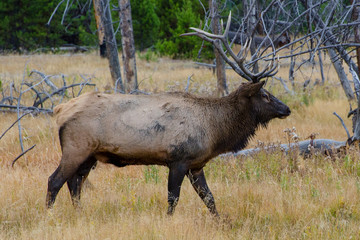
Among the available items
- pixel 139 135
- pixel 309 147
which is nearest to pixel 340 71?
pixel 309 147

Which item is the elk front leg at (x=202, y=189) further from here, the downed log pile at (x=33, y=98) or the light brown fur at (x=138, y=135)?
the downed log pile at (x=33, y=98)

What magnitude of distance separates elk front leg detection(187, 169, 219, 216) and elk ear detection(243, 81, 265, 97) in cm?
106

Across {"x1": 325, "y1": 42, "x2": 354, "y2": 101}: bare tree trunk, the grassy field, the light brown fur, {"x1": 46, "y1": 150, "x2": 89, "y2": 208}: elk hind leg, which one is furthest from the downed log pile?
{"x1": 325, "y1": 42, "x2": 354, "y2": 101}: bare tree trunk

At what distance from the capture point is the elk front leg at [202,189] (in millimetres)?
5297

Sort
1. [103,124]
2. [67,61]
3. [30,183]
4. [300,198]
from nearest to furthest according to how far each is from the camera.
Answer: [103,124] < [300,198] < [30,183] < [67,61]

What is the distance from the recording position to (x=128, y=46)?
11.0m

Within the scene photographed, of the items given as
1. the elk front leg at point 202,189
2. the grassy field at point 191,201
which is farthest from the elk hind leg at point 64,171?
the elk front leg at point 202,189

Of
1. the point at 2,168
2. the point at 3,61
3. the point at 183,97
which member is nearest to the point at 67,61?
the point at 3,61

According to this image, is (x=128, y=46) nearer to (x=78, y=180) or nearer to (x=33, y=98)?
(x=33, y=98)

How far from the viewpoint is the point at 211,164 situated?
23.0ft

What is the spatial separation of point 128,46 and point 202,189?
246 inches

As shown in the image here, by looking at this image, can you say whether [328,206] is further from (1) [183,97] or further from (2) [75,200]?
(2) [75,200]

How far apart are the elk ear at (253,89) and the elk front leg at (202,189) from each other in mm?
1057

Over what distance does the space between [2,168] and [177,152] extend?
10.1ft
